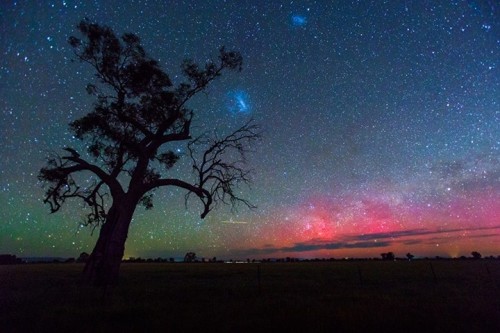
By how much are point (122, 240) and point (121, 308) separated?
9.56 m

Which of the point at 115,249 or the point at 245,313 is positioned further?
the point at 115,249

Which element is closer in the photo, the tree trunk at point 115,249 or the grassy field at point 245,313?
the grassy field at point 245,313

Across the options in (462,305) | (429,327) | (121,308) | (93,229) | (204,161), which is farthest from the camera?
(93,229)

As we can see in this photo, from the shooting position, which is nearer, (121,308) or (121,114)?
(121,308)

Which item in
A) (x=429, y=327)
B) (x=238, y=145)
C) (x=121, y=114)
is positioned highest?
(x=121, y=114)

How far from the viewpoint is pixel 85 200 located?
2902 centimetres

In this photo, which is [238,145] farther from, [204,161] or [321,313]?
[321,313]

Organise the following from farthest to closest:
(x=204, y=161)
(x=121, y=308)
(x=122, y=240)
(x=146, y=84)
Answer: (x=146, y=84), (x=204, y=161), (x=122, y=240), (x=121, y=308)

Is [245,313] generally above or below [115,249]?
below

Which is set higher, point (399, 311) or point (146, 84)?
point (146, 84)

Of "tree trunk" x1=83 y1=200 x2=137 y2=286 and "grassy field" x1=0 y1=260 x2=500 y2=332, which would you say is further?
"tree trunk" x1=83 y1=200 x2=137 y2=286

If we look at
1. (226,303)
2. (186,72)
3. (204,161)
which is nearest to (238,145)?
(204,161)

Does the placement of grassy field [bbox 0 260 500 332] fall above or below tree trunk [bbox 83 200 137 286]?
below

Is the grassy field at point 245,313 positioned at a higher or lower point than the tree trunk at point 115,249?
lower
